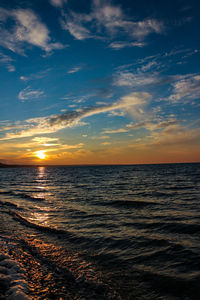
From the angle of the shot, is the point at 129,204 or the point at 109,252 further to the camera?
the point at 129,204

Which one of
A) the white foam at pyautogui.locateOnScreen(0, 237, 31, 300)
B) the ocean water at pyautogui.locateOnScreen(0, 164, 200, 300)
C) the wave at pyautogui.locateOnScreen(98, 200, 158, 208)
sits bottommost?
the wave at pyautogui.locateOnScreen(98, 200, 158, 208)

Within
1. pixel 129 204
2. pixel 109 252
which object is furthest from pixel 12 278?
pixel 129 204

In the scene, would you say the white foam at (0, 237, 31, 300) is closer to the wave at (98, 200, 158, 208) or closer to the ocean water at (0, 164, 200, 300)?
the ocean water at (0, 164, 200, 300)

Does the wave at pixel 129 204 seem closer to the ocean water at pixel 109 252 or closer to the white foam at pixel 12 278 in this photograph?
the ocean water at pixel 109 252

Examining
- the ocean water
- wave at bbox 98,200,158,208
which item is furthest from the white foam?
wave at bbox 98,200,158,208

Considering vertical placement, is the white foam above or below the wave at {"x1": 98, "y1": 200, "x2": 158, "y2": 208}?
above

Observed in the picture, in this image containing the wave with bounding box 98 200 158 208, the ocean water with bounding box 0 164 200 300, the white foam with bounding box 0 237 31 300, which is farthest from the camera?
the wave with bounding box 98 200 158 208

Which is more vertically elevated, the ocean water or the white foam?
the white foam

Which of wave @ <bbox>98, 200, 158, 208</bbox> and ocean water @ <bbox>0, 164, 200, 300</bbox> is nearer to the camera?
ocean water @ <bbox>0, 164, 200, 300</bbox>

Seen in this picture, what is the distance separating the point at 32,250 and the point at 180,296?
6181mm

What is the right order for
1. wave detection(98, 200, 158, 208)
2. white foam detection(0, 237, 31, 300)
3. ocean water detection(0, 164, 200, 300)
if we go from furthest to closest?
wave detection(98, 200, 158, 208) → ocean water detection(0, 164, 200, 300) → white foam detection(0, 237, 31, 300)

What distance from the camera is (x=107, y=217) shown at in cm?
1431

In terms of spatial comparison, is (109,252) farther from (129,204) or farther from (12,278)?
(129,204)

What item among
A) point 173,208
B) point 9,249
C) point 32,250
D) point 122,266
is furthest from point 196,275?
point 173,208
